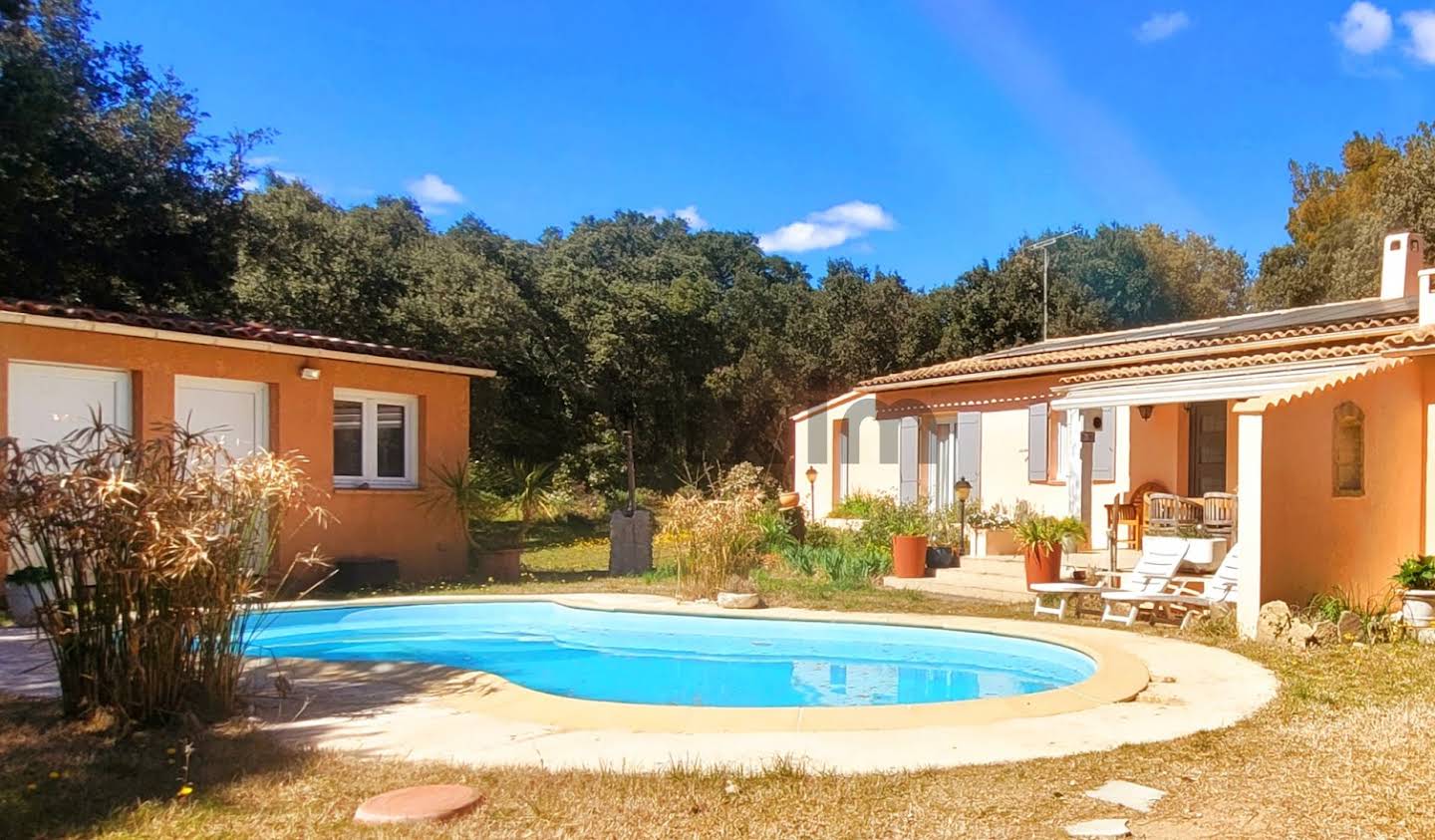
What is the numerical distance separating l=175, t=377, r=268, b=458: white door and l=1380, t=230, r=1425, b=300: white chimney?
68.4ft

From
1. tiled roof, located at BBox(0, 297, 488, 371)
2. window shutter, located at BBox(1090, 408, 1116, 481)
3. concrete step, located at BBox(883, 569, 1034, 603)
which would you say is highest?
tiled roof, located at BBox(0, 297, 488, 371)

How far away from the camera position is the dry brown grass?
5211 mm

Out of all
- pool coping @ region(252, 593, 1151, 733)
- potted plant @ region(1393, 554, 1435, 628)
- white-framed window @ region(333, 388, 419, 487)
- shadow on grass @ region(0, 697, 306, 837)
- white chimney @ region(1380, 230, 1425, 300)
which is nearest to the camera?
shadow on grass @ region(0, 697, 306, 837)

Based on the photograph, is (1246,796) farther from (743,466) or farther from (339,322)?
(339,322)

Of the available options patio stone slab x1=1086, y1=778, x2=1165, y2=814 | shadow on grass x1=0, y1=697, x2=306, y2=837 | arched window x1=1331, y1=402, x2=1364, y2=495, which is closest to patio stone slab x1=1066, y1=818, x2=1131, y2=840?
patio stone slab x1=1086, y1=778, x2=1165, y2=814

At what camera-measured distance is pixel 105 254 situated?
2072 centimetres

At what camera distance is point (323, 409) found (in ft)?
54.7

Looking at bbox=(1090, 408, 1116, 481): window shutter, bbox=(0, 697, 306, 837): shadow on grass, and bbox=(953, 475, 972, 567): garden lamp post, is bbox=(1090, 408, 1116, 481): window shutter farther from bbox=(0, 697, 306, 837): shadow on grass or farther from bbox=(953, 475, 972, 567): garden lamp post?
bbox=(0, 697, 306, 837): shadow on grass

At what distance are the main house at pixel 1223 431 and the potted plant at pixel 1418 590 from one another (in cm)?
56

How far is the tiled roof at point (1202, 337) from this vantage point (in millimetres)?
16078

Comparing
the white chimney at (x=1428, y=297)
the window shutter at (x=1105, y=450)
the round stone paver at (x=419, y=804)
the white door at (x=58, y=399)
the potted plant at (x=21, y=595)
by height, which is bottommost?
the round stone paver at (x=419, y=804)

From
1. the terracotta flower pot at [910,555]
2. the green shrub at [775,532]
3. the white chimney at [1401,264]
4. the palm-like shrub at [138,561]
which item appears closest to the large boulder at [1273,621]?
the terracotta flower pot at [910,555]

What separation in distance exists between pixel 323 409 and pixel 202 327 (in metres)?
2.39

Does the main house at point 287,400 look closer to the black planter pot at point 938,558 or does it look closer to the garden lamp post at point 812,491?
the black planter pot at point 938,558
